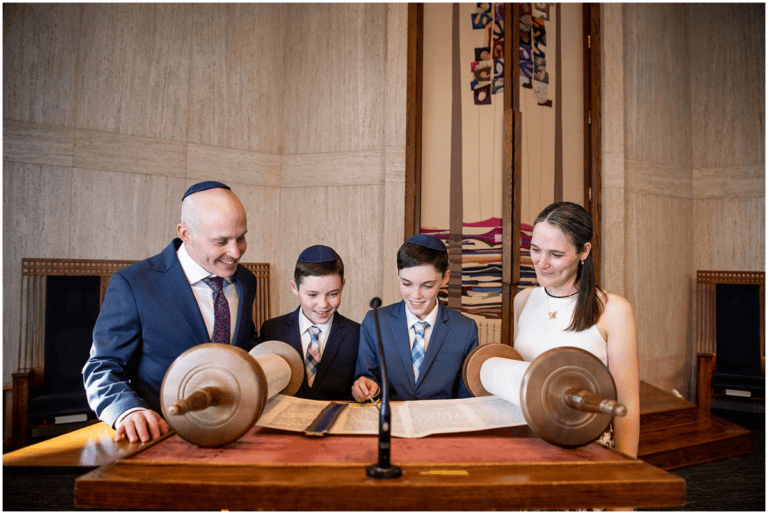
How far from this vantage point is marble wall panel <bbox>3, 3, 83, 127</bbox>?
432 centimetres

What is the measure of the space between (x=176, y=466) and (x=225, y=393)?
0.17 meters

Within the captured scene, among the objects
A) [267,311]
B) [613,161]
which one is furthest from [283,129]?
[613,161]

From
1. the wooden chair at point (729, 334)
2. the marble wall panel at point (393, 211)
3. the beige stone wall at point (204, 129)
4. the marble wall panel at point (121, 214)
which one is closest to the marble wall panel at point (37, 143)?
the beige stone wall at point (204, 129)

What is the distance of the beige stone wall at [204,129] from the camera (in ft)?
14.4

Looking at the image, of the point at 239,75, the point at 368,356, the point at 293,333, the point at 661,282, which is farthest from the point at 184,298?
the point at 661,282

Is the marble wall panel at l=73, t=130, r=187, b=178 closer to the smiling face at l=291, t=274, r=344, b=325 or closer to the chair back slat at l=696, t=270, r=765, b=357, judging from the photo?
the smiling face at l=291, t=274, r=344, b=325

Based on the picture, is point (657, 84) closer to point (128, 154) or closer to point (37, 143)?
point (128, 154)

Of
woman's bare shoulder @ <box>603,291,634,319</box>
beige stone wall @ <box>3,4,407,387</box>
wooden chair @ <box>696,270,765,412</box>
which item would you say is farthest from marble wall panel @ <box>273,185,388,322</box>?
wooden chair @ <box>696,270,765,412</box>

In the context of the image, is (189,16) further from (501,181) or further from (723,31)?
(723,31)

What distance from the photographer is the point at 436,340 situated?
192 centimetres

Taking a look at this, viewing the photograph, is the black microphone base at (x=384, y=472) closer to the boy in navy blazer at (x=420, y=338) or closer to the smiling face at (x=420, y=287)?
the boy in navy blazer at (x=420, y=338)

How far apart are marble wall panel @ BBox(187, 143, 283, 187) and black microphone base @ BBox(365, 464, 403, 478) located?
4.55 meters

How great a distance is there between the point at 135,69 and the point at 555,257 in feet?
15.0

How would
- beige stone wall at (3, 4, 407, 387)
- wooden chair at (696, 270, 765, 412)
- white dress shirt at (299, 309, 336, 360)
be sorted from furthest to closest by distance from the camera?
wooden chair at (696, 270, 765, 412) < beige stone wall at (3, 4, 407, 387) < white dress shirt at (299, 309, 336, 360)
